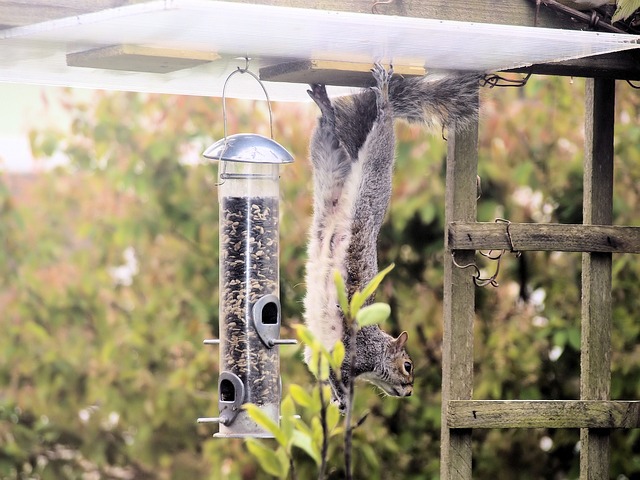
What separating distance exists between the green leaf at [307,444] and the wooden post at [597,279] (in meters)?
2.05

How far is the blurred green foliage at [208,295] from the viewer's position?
4289mm

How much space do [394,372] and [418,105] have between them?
28.7 inches

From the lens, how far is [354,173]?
2.67 meters

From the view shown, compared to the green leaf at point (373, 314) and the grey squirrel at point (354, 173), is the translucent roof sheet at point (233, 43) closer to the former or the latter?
the grey squirrel at point (354, 173)

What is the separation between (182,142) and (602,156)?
1967mm

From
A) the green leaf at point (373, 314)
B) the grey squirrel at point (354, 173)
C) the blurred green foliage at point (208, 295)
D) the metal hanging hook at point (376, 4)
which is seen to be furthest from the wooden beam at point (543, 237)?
the green leaf at point (373, 314)

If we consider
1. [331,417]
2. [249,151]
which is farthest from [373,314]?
[249,151]

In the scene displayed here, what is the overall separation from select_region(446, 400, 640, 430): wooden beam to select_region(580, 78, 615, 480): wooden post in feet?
0.15

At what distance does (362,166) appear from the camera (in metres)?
2.65

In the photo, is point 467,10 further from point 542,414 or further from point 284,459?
point 284,459

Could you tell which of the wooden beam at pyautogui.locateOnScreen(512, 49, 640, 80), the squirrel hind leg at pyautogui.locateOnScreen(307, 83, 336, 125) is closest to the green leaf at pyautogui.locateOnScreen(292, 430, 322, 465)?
the squirrel hind leg at pyautogui.locateOnScreen(307, 83, 336, 125)

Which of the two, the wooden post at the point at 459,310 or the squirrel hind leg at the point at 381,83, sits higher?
the squirrel hind leg at the point at 381,83

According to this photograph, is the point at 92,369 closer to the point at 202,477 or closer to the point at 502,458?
the point at 202,477

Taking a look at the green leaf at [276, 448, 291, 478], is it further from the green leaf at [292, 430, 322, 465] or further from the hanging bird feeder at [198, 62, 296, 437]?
the hanging bird feeder at [198, 62, 296, 437]
